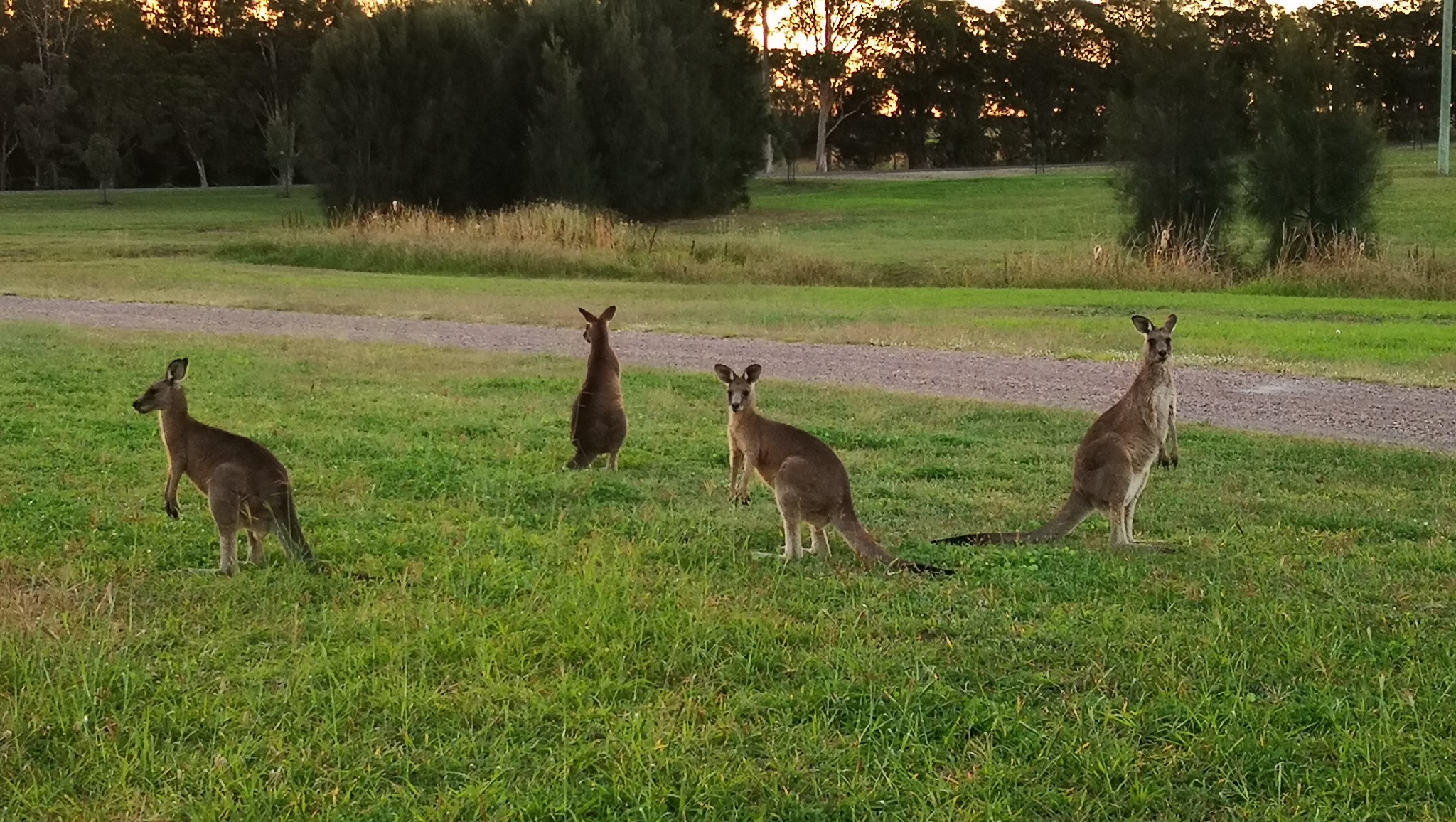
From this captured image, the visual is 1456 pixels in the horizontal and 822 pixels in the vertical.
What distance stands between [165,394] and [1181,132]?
2270 cm

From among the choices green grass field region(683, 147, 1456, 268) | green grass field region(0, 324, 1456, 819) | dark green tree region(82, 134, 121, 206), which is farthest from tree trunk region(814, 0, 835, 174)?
green grass field region(0, 324, 1456, 819)

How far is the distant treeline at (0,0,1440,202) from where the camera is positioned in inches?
2384

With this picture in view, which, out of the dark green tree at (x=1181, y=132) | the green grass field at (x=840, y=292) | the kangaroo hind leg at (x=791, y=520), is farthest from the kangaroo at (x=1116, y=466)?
the dark green tree at (x=1181, y=132)

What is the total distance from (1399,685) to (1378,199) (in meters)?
35.7

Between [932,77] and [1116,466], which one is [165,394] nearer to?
[1116,466]

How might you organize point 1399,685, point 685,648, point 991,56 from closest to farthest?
point 1399,685 < point 685,648 < point 991,56

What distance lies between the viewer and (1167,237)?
982 inches

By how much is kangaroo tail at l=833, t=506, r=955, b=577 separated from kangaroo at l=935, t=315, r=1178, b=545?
1.68 feet

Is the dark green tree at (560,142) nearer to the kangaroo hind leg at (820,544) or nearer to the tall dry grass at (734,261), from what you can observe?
the tall dry grass at (734,261)

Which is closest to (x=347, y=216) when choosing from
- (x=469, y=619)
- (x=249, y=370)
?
(x=249, y=370)

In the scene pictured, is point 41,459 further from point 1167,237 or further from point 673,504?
point 1167,237

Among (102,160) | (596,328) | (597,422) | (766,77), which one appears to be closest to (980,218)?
(766,77)

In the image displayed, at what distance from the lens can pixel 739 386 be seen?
702 cm

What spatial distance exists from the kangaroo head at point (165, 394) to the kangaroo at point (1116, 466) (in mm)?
3545
